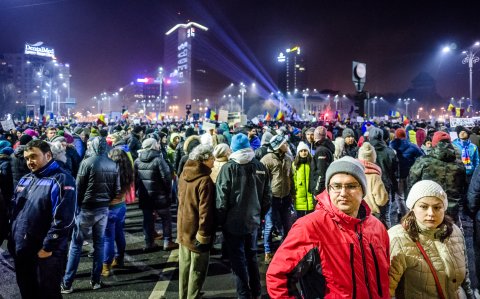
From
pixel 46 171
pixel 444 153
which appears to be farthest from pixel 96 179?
pixel 444 153

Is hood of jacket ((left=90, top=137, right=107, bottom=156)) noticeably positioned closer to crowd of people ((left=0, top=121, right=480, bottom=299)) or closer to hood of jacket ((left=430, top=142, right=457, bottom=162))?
crowd of people ((left=0, top=121, right=480, bottom=299))

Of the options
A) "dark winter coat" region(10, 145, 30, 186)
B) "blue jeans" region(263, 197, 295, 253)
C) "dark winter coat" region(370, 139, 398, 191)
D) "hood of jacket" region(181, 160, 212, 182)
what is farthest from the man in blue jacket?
"dark winter coat" region(370, 139, 398, 191)

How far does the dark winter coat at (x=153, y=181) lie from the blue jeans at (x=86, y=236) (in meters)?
1.53

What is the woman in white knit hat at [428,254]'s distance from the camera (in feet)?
9.66

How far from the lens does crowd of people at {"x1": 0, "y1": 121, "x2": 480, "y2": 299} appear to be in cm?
244

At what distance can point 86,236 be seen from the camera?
562cm

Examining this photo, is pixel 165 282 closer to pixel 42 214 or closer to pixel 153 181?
pixel 153 181

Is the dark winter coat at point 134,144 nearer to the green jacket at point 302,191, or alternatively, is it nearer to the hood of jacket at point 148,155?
the hood of jacket at point 148,155

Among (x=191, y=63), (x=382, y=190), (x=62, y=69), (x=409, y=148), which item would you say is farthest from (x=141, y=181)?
(x=62, y=69)

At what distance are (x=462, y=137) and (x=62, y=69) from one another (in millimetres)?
171553

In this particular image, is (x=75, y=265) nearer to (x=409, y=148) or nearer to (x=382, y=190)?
(x=382, y=190)

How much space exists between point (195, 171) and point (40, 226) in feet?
5.92

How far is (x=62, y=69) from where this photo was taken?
158250 millimetres

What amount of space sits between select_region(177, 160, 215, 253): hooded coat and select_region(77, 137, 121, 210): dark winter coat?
1537 millimetres
